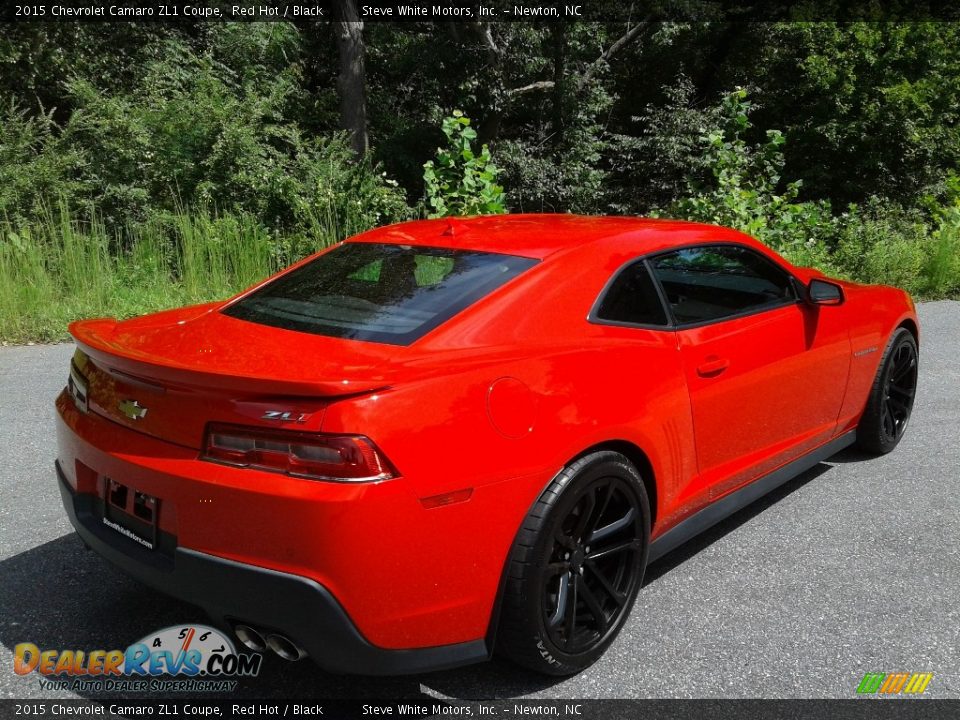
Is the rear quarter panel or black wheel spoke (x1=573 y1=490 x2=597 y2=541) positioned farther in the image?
the rear quarter panel

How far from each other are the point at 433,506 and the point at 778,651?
56.6 inches

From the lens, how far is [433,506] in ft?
7.47

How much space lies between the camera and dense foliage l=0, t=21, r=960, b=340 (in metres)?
10.1

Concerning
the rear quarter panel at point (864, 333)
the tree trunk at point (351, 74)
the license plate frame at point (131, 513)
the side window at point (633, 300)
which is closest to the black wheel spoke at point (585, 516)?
the side window at point (633, 300)

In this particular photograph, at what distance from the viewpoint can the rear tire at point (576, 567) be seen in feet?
8.20

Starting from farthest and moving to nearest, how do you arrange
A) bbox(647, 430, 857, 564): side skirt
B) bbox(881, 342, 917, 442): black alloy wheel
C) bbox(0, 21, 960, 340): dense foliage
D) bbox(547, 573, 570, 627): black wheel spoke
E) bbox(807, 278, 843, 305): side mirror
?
bbox(0, 21, 960, 340): dense foliage < bbox(881, 342, 917, 442): black alloy wheel < bbox(807, 278, 843, 305): side mirror < bbox(647, 430, 857, 564): side skirt < bbox(547, 573, 570, 627): black wheel spoke

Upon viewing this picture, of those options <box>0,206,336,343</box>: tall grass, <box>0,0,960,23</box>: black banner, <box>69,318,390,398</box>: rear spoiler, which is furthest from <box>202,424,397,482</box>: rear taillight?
<box>0,0,960,23</box>: black banner

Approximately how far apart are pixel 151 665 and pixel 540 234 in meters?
2.05

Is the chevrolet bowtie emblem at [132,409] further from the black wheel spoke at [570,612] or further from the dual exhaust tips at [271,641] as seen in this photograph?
the black wheel spoke at [570,612]

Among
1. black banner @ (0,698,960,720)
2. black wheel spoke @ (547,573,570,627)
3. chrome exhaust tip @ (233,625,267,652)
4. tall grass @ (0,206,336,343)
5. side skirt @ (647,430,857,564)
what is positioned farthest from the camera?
tall grass @ (0,206,336,343)

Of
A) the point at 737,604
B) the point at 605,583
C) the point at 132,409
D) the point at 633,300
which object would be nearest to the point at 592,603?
the point at 605,583

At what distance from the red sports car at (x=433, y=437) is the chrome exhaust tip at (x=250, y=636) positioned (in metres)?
0.02

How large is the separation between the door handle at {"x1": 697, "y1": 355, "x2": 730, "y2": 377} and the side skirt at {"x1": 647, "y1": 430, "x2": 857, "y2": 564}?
1.80ft

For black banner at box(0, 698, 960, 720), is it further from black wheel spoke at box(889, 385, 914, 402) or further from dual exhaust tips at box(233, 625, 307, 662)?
black wheel spoke at box(889, 385, 914, 402)
